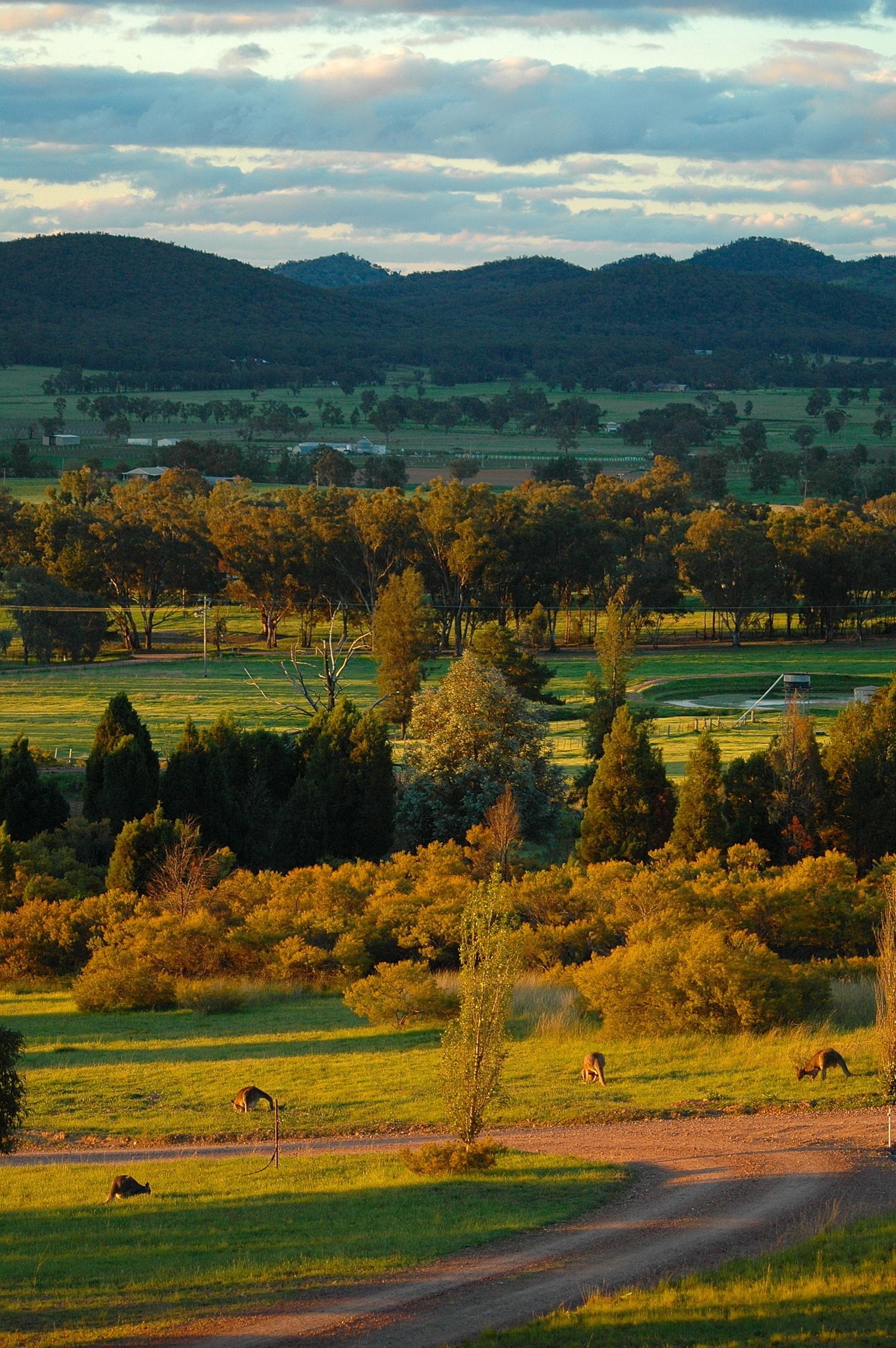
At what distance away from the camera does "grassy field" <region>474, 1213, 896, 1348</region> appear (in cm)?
989

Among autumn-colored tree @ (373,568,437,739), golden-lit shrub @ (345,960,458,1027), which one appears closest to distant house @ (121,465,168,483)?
autumn-colored tree @ (373,568,437,739)

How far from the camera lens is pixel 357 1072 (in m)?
18.2

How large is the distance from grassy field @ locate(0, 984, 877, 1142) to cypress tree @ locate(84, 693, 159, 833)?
11497 millimetres

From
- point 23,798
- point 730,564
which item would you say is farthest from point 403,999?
point 730,564

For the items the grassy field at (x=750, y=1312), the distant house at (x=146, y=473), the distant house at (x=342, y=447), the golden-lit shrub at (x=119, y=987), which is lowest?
the golden-lit shrub at (x=119, y=987)

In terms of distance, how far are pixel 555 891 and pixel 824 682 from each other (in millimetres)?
36789

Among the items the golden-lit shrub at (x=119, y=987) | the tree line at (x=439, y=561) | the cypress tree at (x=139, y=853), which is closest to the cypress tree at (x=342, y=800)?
the cypress tree at (x=139, y=853)

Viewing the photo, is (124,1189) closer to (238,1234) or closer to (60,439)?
(238,1234)

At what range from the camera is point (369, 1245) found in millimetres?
11648

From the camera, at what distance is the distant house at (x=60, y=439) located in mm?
148625

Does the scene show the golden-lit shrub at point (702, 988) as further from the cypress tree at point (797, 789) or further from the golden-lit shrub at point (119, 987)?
the cypress tree at point (797, 789)

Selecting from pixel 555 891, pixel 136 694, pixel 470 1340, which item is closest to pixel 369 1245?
pixel 470 1340

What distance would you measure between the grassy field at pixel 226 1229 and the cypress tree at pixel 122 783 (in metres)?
19.2

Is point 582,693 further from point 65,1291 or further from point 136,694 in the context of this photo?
point 65,1291
